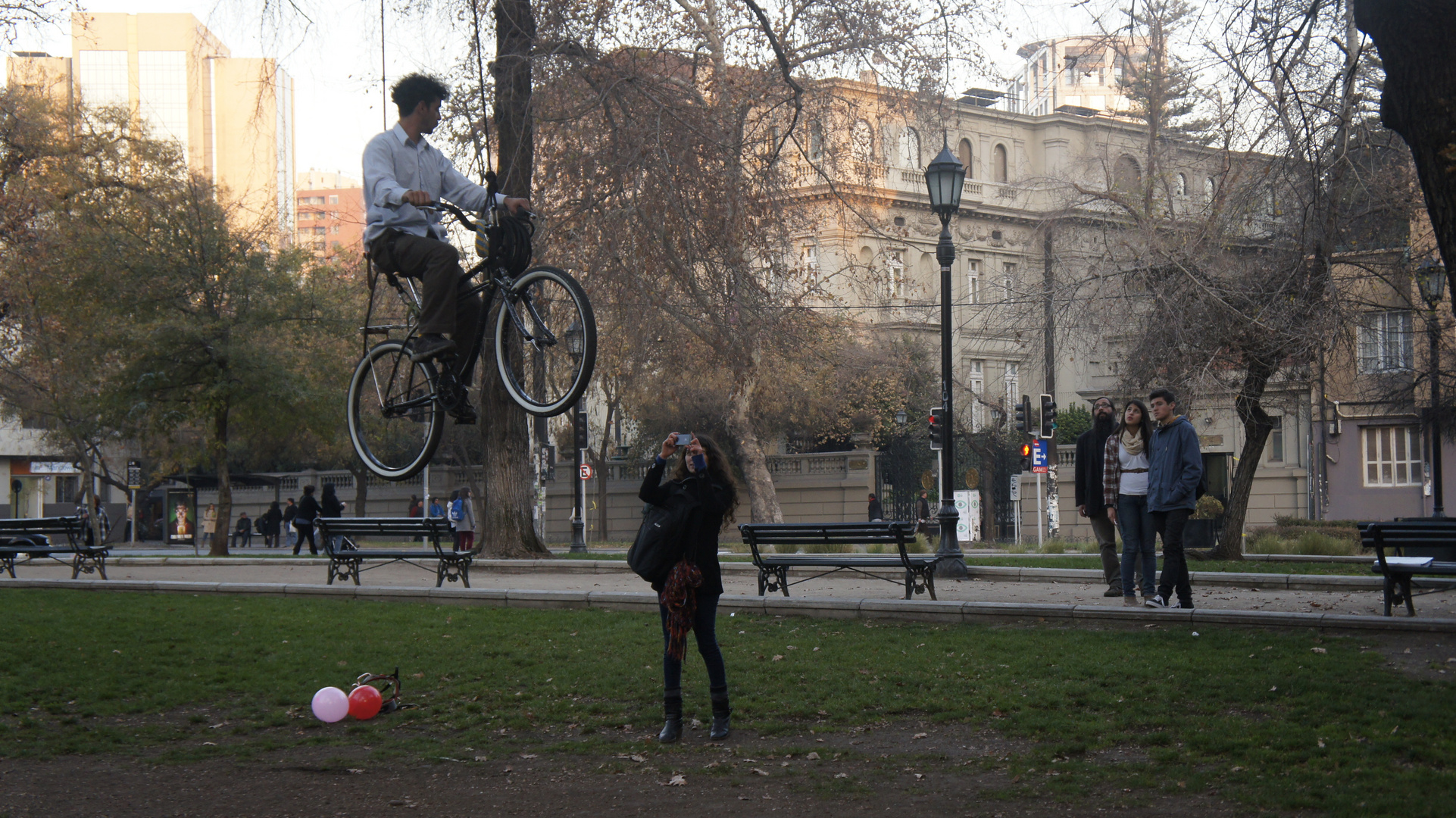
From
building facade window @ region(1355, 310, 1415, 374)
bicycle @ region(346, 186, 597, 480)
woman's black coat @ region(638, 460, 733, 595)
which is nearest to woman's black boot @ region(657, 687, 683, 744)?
woman's black coat @ region(638, 460, 733, 595)

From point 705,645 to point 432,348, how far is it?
14.5ft

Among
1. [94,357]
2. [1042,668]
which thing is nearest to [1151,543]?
[1042,668]

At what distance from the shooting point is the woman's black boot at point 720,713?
9.23 m

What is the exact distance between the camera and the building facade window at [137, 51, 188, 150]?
10556 centimetres

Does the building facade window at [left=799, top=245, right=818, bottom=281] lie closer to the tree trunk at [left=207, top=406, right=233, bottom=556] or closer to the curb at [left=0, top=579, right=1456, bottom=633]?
the curb at [left=0, top=579, right=1456, bottom=633]

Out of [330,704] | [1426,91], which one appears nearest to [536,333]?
[1426,91]

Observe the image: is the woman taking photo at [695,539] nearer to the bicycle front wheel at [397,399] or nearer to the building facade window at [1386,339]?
the bicycle front wheel at [397,399]

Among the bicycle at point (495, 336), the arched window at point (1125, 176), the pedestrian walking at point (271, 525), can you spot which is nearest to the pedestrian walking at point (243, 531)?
the pedestrian walking at point (271, 525)

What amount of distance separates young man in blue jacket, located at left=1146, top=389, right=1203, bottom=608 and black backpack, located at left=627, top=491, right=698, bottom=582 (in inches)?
198

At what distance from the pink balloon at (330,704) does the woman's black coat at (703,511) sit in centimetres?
320

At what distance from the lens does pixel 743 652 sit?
11.8 metres

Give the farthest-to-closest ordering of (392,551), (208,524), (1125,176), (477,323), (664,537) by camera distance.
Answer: (208,524)
(1125,176)
(392,551)
(664,537)
(477,323)

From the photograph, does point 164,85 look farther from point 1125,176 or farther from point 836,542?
point 836,542

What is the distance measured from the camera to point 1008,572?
17688 mm
